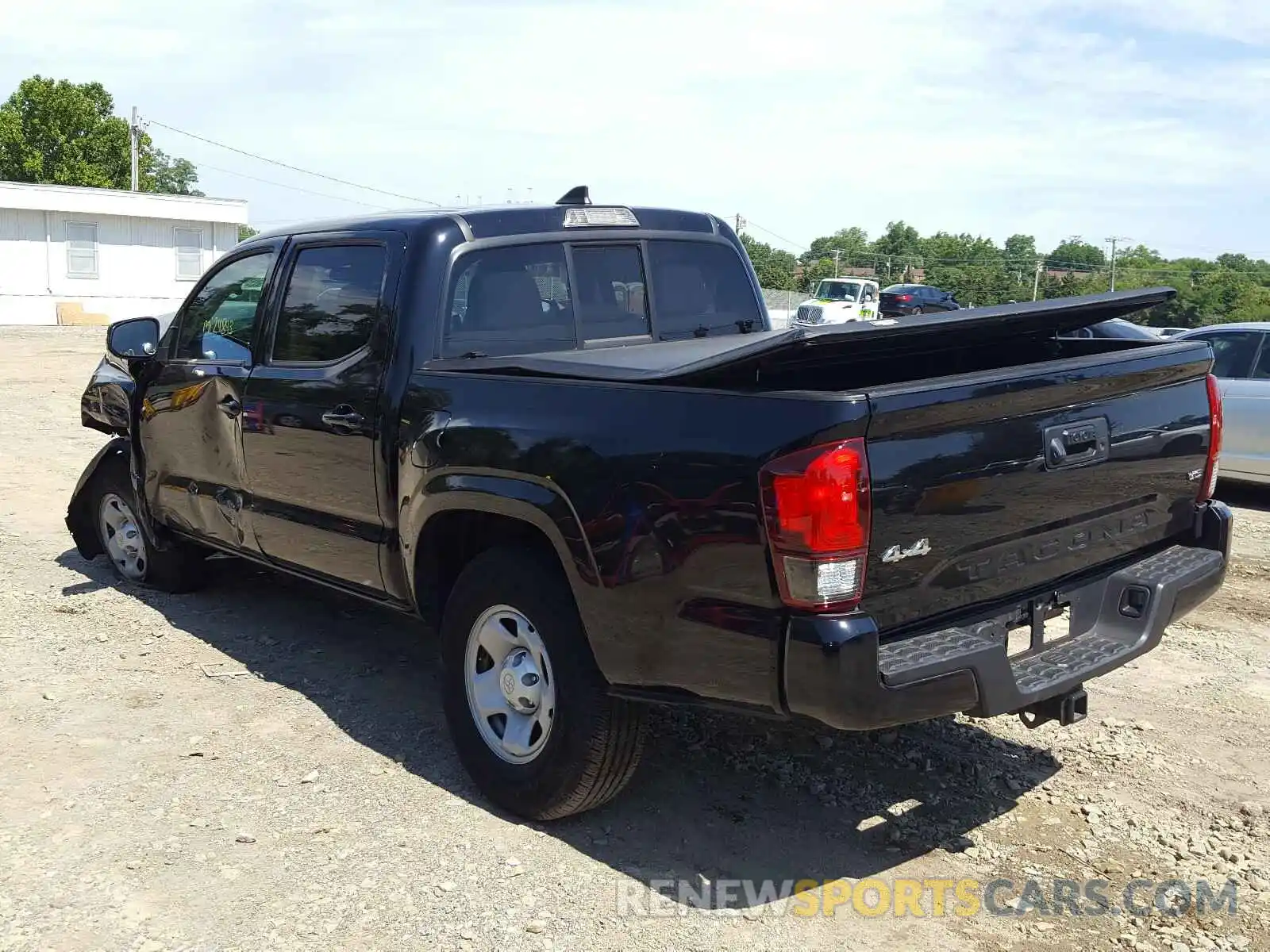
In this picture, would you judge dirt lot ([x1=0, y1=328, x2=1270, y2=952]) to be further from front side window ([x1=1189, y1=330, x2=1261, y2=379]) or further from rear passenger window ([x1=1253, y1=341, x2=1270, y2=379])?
front side window ([x1=1189, y1=330, x2=1261, y2=379])

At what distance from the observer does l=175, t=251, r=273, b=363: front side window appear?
5.32m

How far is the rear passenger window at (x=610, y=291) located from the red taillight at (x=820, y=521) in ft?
6.28

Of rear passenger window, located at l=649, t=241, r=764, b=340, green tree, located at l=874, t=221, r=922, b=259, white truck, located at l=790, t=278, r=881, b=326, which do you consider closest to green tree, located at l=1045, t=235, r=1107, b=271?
green tree, located at l=874, t=221, r=922, b=259

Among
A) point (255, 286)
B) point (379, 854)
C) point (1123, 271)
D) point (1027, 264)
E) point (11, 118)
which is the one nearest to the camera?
point (379, 854)

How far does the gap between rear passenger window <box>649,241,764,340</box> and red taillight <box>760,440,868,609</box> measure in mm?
2124

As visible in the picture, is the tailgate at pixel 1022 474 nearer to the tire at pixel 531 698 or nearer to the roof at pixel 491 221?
the tire at pixel 531 698

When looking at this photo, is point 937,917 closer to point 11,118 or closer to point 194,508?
point 194,508

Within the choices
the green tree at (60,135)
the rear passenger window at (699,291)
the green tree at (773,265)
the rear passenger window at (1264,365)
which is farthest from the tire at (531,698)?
the green tree at (773,265)

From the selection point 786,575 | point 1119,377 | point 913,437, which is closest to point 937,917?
point 786,575

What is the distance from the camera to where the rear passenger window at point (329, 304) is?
461 centimetres

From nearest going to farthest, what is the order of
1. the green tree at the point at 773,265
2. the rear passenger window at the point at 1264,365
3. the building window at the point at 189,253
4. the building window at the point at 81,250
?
1. the rear passenger window at the point at 1264,365
2. the building window at the point at 81,250
3. the building window at the point at 189,253
4. the green tree at the point at 773,265

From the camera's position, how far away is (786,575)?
309cm

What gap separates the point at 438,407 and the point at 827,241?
125m

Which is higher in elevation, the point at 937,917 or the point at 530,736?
the point at 530,736
